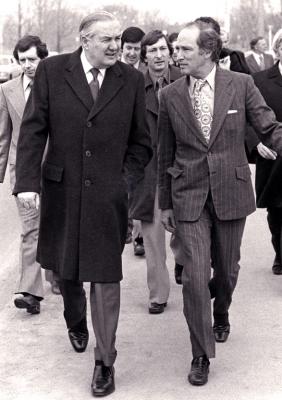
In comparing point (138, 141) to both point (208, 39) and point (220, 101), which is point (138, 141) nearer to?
point (220, 101)

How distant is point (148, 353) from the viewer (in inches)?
235

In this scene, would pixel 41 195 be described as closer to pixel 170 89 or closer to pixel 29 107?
pixel 29 107

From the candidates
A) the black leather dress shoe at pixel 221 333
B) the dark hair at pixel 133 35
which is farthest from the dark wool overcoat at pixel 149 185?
the dark hair at pixel 133 35

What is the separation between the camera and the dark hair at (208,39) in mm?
5441

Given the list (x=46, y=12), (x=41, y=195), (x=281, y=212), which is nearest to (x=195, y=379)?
(x=41, y=195)

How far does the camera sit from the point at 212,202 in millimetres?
5562

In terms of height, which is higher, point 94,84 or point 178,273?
point 94,84

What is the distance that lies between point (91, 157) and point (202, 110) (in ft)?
2.29

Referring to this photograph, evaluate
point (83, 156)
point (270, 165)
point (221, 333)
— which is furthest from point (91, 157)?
point (270, 165)

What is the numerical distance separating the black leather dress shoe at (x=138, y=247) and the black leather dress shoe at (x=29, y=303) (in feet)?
7.52

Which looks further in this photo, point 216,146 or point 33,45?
point 33,45

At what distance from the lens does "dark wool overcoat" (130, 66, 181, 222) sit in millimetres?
7016

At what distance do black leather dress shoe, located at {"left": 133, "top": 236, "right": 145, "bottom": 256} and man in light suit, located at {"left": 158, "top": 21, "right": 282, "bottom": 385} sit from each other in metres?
3.45

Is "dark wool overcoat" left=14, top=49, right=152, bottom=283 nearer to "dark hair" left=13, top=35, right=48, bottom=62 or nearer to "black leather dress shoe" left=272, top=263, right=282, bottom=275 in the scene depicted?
"dark hair" left=13, top=35, right=48, bottom=62
